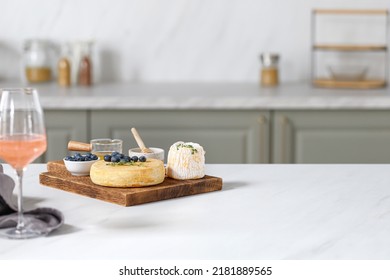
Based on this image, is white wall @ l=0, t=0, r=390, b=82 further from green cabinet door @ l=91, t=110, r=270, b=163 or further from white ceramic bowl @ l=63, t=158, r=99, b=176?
white ceramic bowl @ l=63, t=158, r=99, b=176

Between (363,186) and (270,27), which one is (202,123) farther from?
(363,186)

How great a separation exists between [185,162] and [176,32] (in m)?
2.48

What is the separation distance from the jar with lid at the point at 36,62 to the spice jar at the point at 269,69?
1112 mm

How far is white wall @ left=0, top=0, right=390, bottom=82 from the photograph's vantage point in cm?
416

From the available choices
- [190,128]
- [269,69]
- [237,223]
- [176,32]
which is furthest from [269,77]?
[237,223]

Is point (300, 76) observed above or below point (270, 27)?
below

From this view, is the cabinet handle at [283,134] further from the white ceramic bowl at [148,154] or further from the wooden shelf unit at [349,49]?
the white ceramic bowl at [148,154]

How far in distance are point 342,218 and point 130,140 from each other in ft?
6.58

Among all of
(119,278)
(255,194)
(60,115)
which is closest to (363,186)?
(255,194)

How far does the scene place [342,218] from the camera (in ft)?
5.21

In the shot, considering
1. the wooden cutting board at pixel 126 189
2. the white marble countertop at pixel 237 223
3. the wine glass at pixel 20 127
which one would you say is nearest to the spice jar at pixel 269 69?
the white marble countertop at pixel 237 223

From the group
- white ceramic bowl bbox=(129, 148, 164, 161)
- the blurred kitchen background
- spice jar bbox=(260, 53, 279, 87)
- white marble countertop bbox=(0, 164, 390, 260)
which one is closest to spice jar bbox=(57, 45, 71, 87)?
the blurred kitchen background

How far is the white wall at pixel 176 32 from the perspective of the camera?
4156 millimetres

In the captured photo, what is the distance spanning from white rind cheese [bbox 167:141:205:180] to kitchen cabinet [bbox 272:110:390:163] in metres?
1.71
